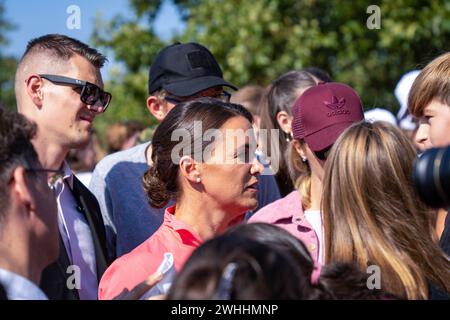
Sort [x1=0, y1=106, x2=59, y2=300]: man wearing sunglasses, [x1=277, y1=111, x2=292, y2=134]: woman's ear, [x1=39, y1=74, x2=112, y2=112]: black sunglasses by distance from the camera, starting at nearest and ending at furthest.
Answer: [x1=0, y1=106, x2=59, y2=300]: man wearing sunglasses → [x1=39, y1=74, x2=112, y2=112]: black sunglasses → [x1=277, y1=111, x2=292, y2=134]: woman's ear

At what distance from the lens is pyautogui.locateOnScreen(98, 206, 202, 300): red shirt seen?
2.75 meters

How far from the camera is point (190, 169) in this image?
10.5ft

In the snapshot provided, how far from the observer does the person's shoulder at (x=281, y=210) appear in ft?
A: 10.6

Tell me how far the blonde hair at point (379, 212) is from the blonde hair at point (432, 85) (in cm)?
66

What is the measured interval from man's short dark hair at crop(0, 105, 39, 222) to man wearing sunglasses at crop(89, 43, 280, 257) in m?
1.60

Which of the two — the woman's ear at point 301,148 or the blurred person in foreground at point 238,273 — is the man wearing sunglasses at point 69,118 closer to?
the woman's ear at point 301,148

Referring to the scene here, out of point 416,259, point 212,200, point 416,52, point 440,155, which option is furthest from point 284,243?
point 416,52

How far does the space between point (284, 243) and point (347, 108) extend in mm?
1600

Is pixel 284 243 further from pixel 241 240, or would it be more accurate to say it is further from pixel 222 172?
pixel 222 172

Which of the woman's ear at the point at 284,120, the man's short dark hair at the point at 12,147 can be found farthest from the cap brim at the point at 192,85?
the man's short dark hair at the point at 12,147

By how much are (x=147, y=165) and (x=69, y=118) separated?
1.88 feet

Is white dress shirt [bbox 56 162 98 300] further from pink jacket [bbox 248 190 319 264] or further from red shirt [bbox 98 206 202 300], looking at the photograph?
pink jacket [bbox 248 190 319 264]

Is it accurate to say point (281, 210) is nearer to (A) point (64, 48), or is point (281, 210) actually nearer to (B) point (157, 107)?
(B) point (157, 107)

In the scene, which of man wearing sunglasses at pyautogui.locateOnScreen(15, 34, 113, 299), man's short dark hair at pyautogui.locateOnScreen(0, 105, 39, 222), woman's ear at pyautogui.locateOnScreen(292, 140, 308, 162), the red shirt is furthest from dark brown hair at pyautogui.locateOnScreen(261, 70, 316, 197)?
man's short dark hair at pyautogui.locateOnScreen(0, 105, 39, 222)
